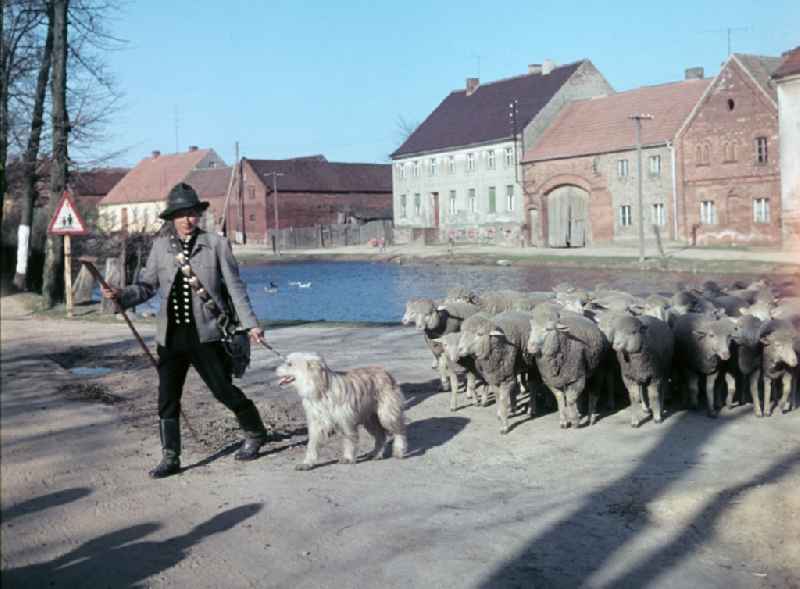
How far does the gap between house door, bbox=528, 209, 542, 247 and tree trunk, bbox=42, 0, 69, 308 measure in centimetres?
4293

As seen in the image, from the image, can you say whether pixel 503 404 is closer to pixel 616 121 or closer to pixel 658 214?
pixel 658 214

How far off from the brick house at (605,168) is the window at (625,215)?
→ 2.3 inches

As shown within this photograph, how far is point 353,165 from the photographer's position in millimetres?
93375

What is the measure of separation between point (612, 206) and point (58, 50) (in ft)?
132

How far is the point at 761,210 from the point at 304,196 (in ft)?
148

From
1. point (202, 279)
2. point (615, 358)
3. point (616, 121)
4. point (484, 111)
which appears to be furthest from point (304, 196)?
point (202, 279)

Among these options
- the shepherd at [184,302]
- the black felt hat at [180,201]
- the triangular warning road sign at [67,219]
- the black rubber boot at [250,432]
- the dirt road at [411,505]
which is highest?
the triangular warning road sign at [67,219]

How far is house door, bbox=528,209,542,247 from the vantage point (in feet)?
209

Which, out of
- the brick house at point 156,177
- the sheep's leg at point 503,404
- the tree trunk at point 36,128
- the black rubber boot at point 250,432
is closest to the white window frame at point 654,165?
the tree trunk at point 36,128

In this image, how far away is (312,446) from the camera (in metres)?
8.23

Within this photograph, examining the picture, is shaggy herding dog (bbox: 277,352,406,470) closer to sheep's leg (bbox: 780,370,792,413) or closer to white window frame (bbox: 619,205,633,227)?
sheep's leg (bbox: 780,370,792,413)

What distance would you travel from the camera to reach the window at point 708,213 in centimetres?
5241

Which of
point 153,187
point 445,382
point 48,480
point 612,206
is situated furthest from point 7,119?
point 153,187

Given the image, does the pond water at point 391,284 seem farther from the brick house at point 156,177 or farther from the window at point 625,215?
the brick house at point 156,177
